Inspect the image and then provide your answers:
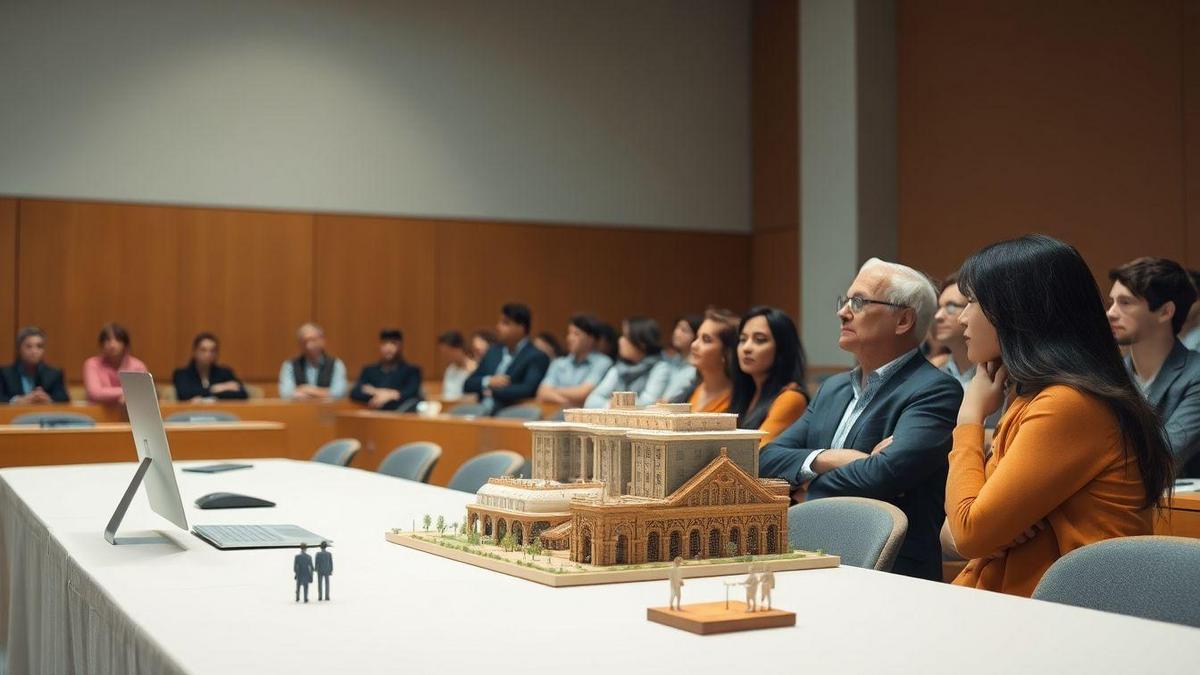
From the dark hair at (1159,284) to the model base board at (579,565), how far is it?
102 inches

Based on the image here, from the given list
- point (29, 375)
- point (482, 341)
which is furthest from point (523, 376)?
point (29, 375)

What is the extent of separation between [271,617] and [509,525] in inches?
30.6

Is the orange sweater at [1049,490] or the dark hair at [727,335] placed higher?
the dark hair at [727,335]

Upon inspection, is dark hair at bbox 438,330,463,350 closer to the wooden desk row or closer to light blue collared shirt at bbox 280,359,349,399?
light blue collared shirt at bbox 280,359,349,399

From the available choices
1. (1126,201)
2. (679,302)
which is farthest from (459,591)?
(679,302)

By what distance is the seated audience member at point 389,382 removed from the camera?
37.0 feet

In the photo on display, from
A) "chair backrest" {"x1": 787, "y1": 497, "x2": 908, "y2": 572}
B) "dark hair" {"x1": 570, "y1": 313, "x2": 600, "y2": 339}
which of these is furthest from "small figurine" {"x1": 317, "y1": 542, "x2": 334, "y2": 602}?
"dark hair" {"x1": 570, "y1": 313, "x2": 600, "y2": 339}

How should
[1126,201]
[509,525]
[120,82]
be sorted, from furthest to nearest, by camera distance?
[120,82] → [1126,201] → [509,525]

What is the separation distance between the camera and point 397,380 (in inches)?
456

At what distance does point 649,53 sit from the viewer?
15445 millimetres

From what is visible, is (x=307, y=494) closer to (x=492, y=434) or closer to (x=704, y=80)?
(x=492, y=434)

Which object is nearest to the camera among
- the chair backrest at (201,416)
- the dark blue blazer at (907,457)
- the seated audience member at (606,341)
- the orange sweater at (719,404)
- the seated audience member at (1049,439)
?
the seated audience member at (1049,439)

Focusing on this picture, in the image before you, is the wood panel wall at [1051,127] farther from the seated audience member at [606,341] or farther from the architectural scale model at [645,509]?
the architectural scale model at [645,509]

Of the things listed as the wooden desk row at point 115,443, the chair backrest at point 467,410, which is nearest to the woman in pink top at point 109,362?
the chair backrest at point 467,410
